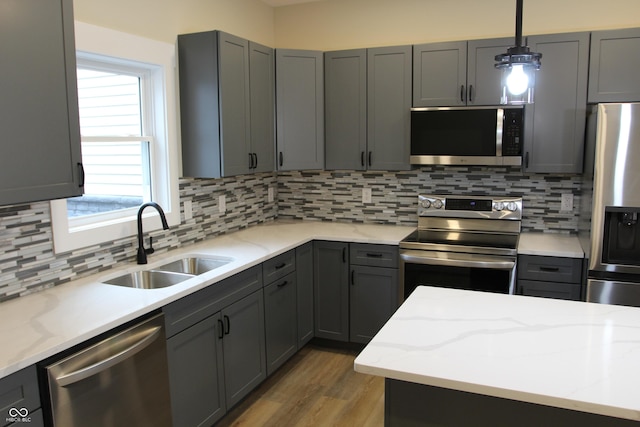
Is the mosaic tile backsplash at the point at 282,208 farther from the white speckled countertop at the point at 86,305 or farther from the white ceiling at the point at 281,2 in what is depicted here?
the white ceiling at the point at 281,2

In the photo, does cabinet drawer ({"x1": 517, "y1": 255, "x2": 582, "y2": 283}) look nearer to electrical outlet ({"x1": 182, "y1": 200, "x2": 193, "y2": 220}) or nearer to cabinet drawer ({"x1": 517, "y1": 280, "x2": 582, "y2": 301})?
cabinet drawer ({"x1": 517, "y1": 280, "x2": 582, "y2": 301})

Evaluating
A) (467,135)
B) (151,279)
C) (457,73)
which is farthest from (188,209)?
(457,73)

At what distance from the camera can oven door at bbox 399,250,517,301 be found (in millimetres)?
3242

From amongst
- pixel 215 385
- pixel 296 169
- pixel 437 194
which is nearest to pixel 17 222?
pixel 215 385

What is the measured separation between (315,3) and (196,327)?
285 centimetres

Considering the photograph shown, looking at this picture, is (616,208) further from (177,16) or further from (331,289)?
(177,16)

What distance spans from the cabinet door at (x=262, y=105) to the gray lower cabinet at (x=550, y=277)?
182cm

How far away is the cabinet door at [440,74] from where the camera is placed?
3520 mm

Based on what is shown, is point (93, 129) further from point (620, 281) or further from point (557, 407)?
point (620, 281)

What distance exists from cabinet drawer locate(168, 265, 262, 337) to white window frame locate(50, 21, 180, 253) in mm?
630

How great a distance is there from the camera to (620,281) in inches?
118

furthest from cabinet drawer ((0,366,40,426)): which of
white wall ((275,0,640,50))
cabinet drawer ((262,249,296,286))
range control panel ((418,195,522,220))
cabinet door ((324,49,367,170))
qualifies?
white wall ((275,0,640,50))

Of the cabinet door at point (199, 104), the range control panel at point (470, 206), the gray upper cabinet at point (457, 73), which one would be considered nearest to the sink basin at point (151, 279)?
the cabinet door at point (199, 104)

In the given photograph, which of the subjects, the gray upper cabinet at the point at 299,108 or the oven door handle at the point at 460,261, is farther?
the gray upper cabinet at the point at 299,108
